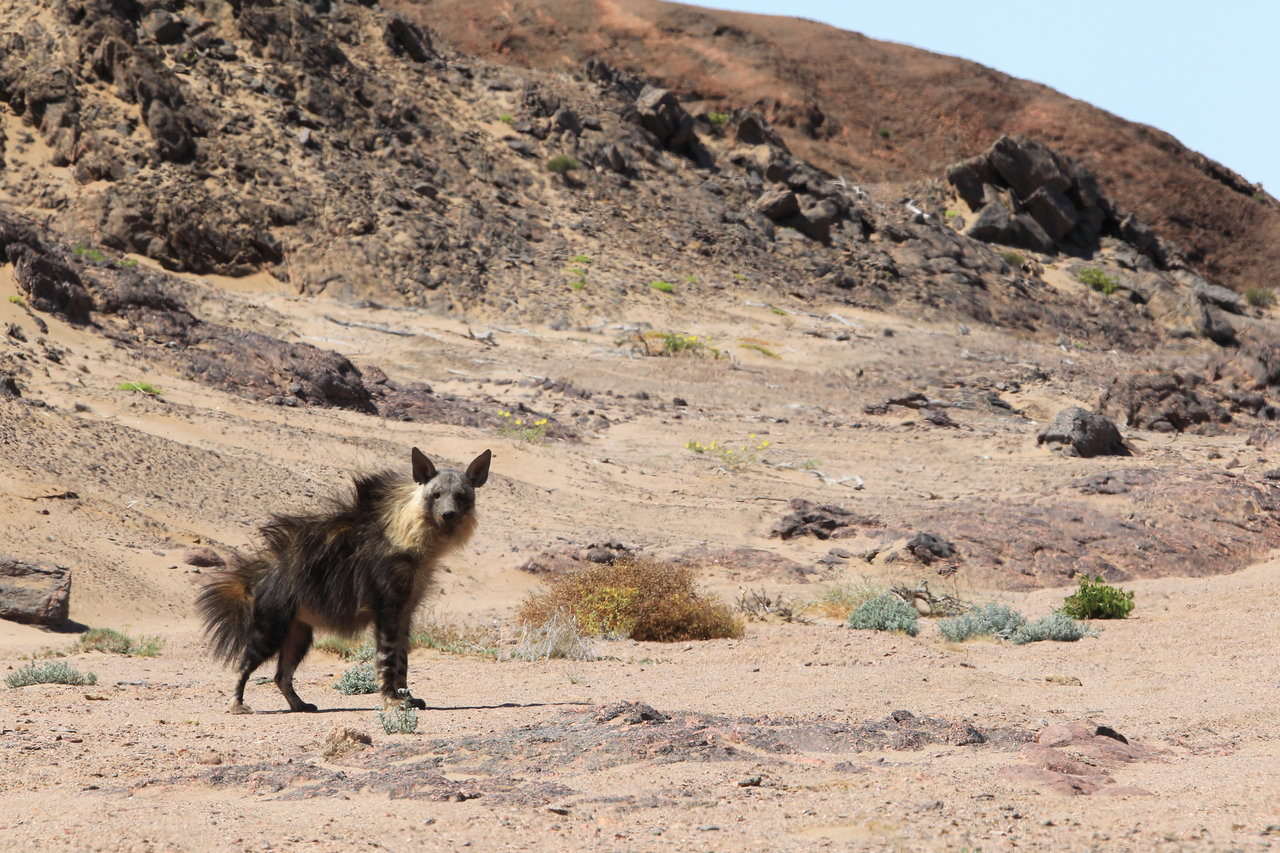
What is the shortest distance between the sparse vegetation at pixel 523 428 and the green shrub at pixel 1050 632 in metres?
9.76

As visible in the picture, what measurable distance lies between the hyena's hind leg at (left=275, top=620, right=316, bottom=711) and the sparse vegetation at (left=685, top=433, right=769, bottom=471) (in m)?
11.9

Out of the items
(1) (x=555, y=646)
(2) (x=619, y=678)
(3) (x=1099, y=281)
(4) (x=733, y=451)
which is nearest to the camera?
(2) (x=619, y=678)

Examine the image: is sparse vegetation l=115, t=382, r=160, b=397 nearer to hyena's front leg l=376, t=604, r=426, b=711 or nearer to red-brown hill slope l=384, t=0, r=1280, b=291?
hyena's front leg l=376, t=604, r=426, b=711

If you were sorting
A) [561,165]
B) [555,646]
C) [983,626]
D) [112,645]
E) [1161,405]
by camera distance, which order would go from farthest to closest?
[561,165]
[1161,405]
[983,626]
[112,645]
[555,646]

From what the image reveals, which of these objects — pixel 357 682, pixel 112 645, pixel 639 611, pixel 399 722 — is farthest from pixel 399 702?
pixel 639 611

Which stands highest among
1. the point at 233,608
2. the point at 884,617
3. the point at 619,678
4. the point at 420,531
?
the point at 420,531

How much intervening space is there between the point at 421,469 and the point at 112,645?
13.3 ft

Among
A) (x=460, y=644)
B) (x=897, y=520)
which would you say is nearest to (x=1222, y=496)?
(x=897, y=520)

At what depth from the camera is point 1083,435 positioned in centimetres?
1930

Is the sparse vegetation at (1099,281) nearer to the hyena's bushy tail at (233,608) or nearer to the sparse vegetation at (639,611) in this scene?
the sparse vegetation at (639,611)

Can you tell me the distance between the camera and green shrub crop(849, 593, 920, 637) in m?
10.5

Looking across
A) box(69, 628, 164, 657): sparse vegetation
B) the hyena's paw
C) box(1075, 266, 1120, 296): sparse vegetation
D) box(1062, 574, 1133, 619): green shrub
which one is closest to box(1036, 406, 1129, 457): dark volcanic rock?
box(1062, 574, 1133, 619): green shrub

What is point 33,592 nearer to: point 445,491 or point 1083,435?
point 445,491

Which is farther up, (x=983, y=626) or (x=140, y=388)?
(x=983, y=626)
